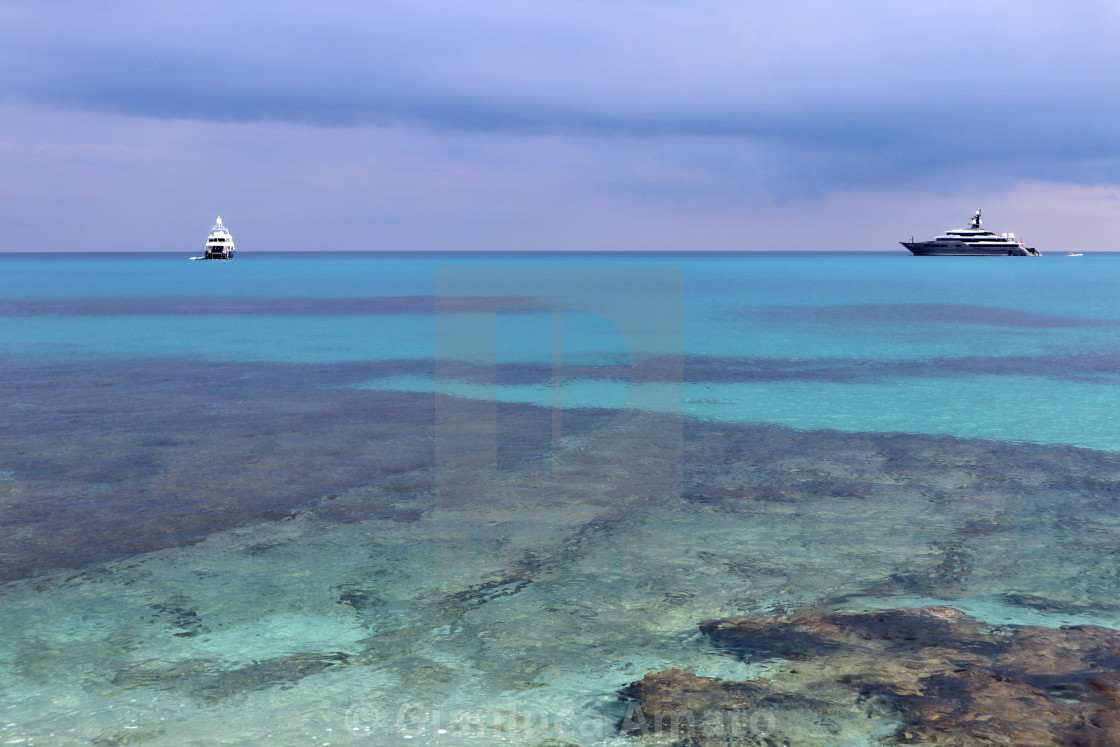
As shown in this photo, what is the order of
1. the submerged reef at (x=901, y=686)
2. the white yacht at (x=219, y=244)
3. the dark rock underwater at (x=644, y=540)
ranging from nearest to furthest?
the submerged reef at (x=901, y=686)
the dark rock underwater at (x=644, y=540)
the white yacht at (x=219, y=244)

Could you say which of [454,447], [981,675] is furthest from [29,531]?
[981,675]

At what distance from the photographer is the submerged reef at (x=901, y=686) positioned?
565cm

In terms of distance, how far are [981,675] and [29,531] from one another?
904 centimetres

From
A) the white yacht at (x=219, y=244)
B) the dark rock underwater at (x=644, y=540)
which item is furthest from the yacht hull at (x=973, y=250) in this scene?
the dark rock underwater at (x=644, y=540)

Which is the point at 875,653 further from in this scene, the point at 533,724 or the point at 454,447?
the point at 454,447

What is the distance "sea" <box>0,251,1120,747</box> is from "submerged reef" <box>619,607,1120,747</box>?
0.62ft

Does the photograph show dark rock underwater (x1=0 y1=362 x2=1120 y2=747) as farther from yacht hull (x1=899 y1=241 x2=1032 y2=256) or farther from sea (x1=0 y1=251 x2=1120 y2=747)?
yacht hull (x1=899 y1=241 x2=1032 y2=256)

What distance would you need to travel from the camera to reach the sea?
252 inches

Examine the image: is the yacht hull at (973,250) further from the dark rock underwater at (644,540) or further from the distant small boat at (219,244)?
the dark rock underwater at (644,540)

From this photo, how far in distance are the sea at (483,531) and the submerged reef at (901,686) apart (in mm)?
188

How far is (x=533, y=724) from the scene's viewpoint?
5.95m

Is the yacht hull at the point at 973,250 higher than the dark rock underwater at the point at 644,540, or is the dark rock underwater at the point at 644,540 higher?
the yacht hull at the point at 973,250

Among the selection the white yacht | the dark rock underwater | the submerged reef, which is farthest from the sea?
the white yacht

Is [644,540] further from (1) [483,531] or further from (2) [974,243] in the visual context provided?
(2) [974,243]
